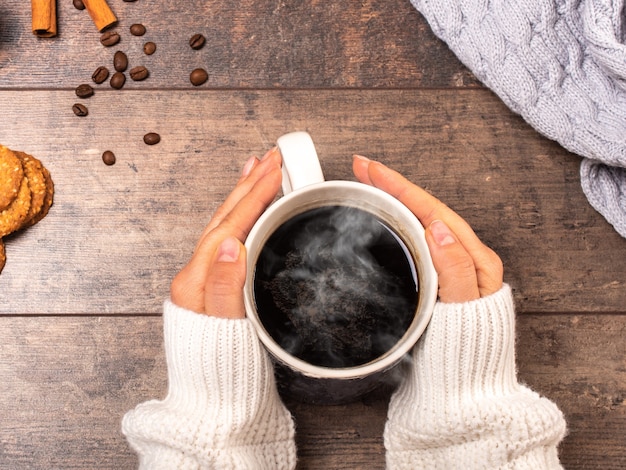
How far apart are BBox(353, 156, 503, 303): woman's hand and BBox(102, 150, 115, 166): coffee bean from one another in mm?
367

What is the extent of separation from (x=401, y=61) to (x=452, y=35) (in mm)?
81

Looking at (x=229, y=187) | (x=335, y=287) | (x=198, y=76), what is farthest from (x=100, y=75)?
(x=335, y=287)

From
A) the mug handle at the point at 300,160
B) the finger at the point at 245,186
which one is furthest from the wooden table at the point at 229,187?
the mug handle at the point at 300,160

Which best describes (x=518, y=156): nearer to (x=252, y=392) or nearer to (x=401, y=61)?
(x=401, y=61)

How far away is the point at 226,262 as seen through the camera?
2.18ft

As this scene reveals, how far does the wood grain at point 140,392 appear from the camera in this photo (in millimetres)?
867

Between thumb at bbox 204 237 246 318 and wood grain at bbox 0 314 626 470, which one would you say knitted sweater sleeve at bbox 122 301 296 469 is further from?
wood grain at bbox 0 314 626 470

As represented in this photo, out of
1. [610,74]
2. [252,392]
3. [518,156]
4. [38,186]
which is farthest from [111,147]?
[610,74]

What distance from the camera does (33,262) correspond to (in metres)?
0.90

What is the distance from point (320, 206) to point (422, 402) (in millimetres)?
275

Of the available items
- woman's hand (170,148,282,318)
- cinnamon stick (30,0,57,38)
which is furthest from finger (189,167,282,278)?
cinnamon stick (30,0,57,38)

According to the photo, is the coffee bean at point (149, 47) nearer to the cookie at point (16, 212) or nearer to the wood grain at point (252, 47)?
the wood grain at point (252, 47)

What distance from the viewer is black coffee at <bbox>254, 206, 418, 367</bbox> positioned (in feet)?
2.32

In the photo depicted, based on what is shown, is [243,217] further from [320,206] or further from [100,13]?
[100,13]
